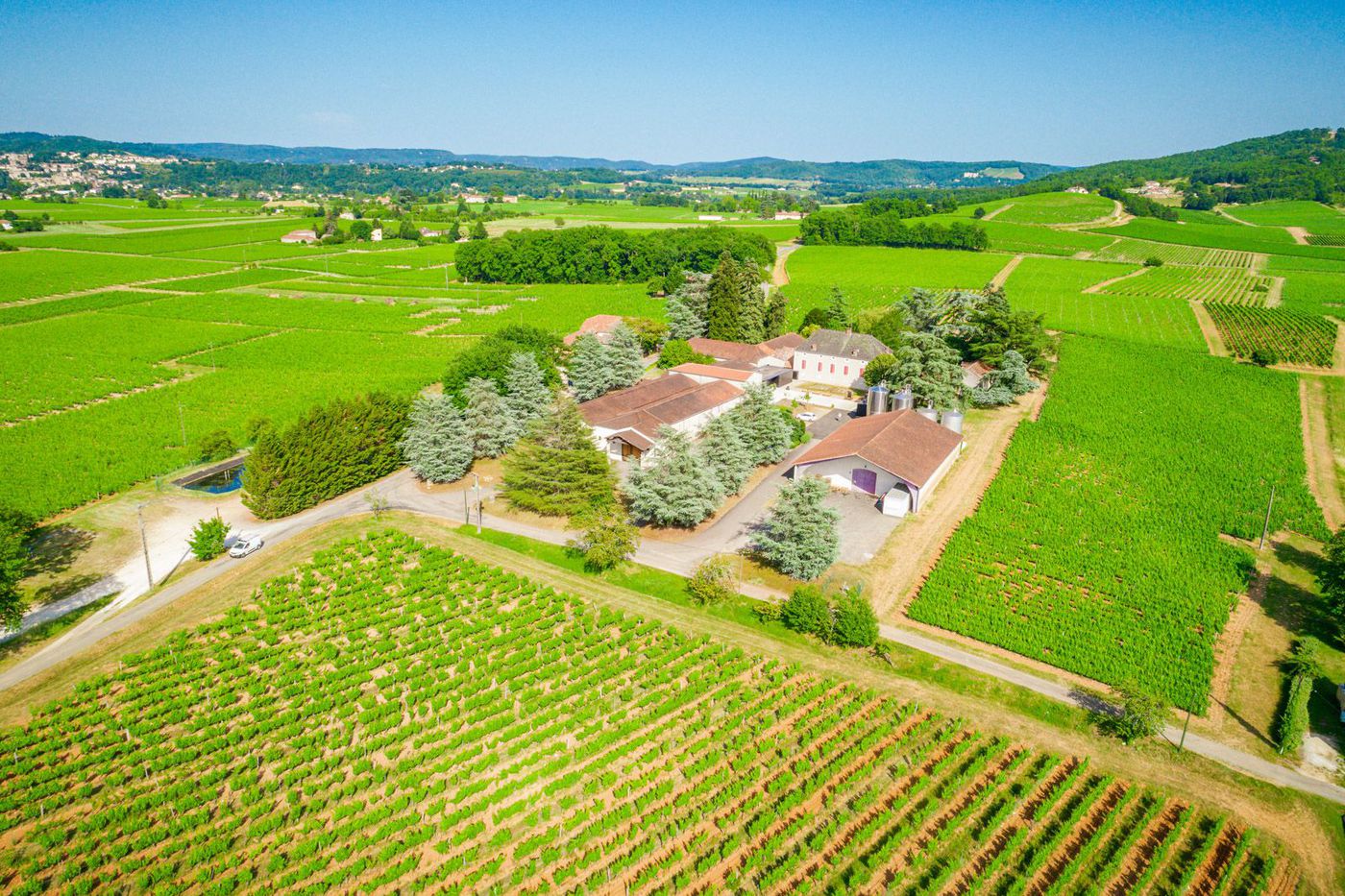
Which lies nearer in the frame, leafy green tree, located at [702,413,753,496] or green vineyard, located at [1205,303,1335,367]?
leafy green tree, located at [702,413,753,496]

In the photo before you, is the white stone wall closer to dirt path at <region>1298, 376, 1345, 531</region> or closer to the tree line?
dirt path at <region>1298, 376, 1345, 531</region>

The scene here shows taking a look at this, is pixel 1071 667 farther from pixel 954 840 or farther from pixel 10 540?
pixel 10 540

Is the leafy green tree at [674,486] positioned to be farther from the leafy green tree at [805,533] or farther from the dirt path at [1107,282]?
the dirt path at [1107,282]

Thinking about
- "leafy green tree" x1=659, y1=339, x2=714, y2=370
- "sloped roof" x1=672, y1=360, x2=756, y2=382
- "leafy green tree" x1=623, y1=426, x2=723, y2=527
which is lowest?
"leafy green tree" x1=623, y1=426, x2=723, y2=527

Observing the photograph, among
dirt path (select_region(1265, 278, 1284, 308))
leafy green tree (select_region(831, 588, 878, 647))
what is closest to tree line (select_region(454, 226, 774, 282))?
dirt path (select_region(1265, 278, 1284, 308))

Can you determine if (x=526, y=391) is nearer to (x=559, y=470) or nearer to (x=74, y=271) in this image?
(x=559, y=470)

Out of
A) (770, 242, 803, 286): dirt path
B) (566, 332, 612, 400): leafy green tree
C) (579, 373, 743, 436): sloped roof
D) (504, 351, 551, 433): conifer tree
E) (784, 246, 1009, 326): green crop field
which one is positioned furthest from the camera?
(770, 242, 803, 286): dirt path

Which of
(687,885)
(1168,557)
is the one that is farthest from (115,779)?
(1168,557)
